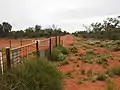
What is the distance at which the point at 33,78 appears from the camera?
10.0 m

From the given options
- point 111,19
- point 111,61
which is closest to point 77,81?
point 111,61

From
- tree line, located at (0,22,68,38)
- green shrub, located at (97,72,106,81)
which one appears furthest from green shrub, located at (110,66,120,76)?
tree line, located at (0,22,68,38)

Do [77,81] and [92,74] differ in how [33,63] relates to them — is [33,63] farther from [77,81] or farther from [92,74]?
[92,74]

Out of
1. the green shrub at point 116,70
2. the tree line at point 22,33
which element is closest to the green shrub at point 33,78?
the green shrub at point 116,70

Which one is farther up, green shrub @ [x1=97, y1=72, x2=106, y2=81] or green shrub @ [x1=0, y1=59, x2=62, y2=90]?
green shrub @ [x1=0, y1=59, x2=62, y2=90]

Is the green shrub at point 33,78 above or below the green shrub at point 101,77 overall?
above

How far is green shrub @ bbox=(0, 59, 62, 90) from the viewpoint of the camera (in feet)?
30.4

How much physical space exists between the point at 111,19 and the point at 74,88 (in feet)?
246

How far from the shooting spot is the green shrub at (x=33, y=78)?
30.4 ft

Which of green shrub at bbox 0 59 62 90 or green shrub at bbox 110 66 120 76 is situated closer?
green shrub at bbox 0 59 62 90

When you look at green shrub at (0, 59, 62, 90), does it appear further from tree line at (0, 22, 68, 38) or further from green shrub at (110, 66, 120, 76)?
tree line at (0, 22, 68, 38)

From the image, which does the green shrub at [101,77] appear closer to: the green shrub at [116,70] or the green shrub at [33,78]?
the green shrub at [116,70]

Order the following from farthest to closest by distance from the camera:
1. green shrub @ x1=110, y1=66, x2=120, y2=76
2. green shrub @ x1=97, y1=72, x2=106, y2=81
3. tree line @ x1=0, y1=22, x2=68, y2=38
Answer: tree line @ x1=0, y1=22, x2=68, y2=38 < green shrub @ x1=110, y1=66, x2=120, y2=76 < green shrub @ x1=97, y1=72, x2=106, y2=81

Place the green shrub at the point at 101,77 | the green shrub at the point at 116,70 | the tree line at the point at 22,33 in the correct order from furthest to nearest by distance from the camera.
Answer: the tree line at the point at 22,33 < the green shrub at the point at 116,70 < the green shrub at the point at 101,77
